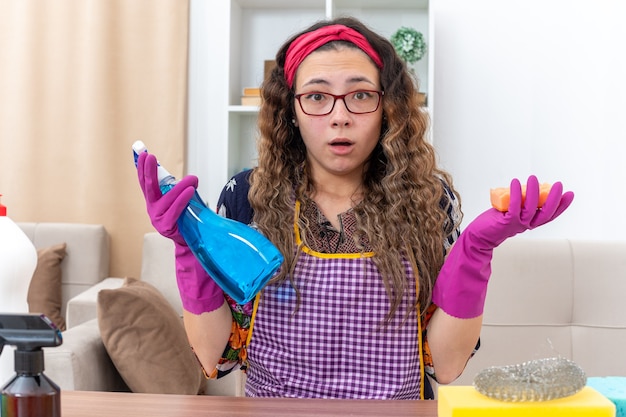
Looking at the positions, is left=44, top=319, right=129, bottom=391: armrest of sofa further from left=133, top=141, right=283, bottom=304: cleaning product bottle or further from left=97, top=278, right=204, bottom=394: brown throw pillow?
left=133, top=141, right=283, bottom=304: cleaning product bottle

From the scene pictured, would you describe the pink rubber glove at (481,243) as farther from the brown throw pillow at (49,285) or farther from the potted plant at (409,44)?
the brown throw pillow at (49,285)

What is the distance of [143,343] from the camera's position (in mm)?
1898

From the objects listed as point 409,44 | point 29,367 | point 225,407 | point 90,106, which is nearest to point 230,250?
point 225,407

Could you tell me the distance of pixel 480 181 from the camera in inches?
105

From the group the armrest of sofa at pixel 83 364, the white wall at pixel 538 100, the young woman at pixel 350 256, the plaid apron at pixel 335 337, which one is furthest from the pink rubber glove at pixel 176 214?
the white wall at pixel 538 100

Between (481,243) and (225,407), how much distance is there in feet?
1.38

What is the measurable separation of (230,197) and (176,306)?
1.24 m

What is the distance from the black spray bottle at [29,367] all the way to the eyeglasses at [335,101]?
673 mm

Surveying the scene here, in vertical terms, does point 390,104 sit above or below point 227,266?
above

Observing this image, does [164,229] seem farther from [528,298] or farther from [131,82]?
[131,82]

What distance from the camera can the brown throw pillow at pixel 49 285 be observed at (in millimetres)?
2549

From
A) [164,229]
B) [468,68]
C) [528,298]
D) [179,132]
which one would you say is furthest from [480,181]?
[164,229]

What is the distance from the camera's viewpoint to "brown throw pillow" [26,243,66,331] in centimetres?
255

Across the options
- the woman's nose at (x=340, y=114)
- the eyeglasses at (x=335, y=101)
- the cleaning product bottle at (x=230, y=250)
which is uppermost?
the eyeglasses at (x=335, y=101)
